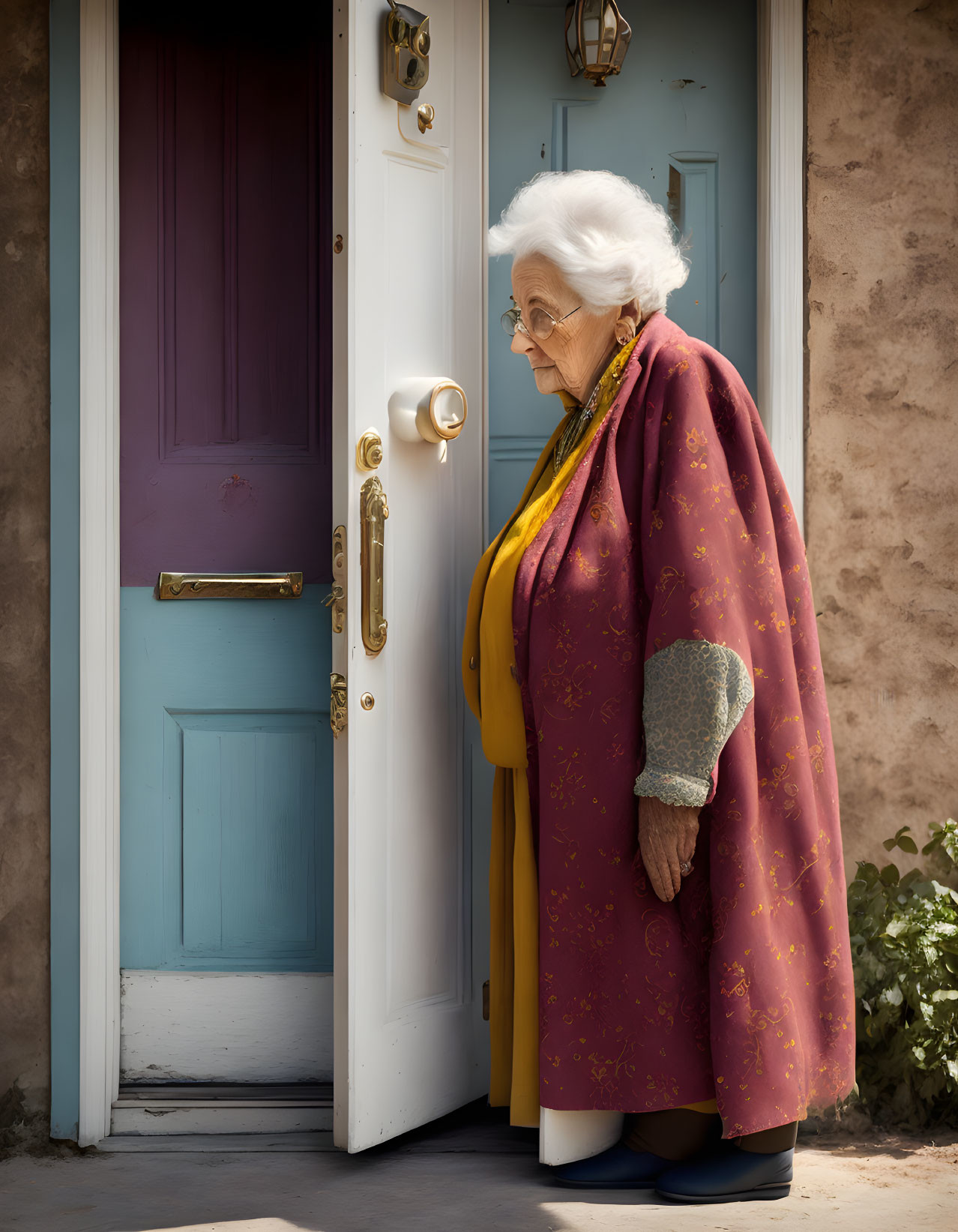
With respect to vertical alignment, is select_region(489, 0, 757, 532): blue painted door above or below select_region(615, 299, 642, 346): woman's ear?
above

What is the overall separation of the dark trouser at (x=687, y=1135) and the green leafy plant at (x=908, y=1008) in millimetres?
337

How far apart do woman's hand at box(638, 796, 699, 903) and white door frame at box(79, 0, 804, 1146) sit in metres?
0.90

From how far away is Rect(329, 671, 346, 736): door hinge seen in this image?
2.05 meters

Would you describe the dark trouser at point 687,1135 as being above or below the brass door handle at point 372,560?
below

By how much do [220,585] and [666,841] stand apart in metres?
1.19

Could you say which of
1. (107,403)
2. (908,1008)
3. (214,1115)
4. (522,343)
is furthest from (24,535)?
(908,1008)

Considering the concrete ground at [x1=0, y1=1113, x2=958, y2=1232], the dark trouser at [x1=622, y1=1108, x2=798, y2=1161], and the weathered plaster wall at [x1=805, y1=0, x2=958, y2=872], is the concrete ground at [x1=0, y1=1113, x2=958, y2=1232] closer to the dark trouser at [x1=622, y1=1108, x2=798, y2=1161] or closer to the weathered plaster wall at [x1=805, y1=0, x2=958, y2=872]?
the dark trouser at [x1=622, y1=1108, x2=798, y2=1161]

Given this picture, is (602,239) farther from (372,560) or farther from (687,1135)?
(687,1135)

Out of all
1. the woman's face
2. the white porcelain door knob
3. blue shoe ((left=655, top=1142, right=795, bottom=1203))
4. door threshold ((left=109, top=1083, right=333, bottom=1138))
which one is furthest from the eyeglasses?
door threshold ((left=109, top=1083, right=333, bottom=1138))

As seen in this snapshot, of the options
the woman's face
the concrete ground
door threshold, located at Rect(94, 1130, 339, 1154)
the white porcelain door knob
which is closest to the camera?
the concrete ground

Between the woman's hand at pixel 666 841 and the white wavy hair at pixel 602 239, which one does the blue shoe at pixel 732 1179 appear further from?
the white wavy hair at pixel 602 239

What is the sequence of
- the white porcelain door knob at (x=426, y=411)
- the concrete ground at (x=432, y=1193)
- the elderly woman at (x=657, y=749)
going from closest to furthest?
the elderly woman at (x=657, y=749) < the concrete ground at (x=432, y=1193) < the white porcelain door knob at (x=426, y=411)

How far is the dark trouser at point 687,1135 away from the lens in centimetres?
190

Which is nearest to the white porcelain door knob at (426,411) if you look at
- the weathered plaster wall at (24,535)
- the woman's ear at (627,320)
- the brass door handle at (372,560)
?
the brass door handle at (372,560)
